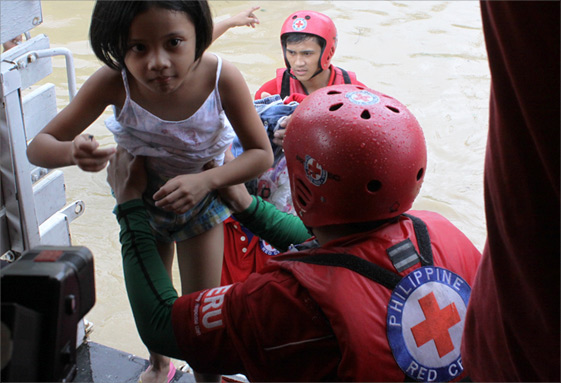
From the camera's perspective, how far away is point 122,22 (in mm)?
1813

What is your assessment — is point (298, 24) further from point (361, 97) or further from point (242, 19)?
point (361, 97)

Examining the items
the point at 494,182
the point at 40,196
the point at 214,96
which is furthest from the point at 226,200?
the point at 494,182

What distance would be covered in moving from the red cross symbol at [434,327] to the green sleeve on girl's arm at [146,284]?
716 mm

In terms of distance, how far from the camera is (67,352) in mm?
1264

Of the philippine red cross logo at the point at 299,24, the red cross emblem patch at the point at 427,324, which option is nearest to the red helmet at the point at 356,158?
the red cross emblem patch at the point at 427,324

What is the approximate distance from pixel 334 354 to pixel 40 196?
1628 mm

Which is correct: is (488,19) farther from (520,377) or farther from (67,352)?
(67,352)

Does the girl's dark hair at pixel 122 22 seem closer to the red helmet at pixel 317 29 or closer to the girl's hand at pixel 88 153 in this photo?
the girl's hand at pixel 88 153

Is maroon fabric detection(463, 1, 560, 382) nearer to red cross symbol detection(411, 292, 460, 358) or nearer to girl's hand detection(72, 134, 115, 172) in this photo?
red cross symbol detection(411, 292, 460, 358)

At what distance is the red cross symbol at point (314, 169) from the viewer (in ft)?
5.76

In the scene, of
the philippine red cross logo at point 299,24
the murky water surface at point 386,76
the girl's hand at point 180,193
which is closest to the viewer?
the girl's hand at point 180,193

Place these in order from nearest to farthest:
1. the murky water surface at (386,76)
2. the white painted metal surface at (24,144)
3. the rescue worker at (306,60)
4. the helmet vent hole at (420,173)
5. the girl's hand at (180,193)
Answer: the helmet vent hole at (420,173)
the girl's hand at (180,193)
the white painted metal surface at (24,144)
the rescue worker at (306,60)
the murky water surface at (386,76)

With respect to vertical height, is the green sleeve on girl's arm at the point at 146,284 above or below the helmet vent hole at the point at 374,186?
below

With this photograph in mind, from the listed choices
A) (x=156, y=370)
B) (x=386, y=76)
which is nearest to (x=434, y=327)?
(x=156, y=370)
